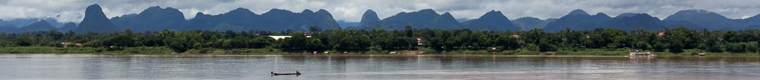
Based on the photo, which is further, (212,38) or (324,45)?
(212,38)

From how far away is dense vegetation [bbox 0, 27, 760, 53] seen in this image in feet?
249

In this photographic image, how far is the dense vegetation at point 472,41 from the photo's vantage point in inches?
2985

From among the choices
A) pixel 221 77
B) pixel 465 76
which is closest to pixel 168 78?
pixel 221 77

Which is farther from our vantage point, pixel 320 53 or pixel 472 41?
pixel 320 53

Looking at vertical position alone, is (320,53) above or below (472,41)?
below

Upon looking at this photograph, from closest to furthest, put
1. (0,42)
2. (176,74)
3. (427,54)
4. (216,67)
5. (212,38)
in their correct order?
(176,74) < (216,67) < (427,54) < (212,38) < (0,42)

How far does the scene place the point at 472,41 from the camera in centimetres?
7931

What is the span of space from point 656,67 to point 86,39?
58.2 m

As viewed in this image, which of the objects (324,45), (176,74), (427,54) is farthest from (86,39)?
(176,74)

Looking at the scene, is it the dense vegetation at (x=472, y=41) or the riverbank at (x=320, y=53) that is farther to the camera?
the dense vegetation at (x=472, y=41)

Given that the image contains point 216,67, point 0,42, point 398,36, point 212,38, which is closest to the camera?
point 216,67

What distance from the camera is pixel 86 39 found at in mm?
95875

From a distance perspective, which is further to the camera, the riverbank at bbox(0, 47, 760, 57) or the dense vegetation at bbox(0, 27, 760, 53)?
the dense vegetation at bbox(0, 27, 760, 53)

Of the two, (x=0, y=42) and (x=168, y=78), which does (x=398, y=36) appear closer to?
(x=0, y=42)
